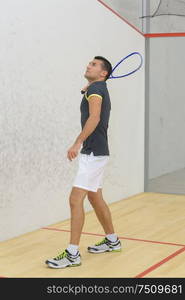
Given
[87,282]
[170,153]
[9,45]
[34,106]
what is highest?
[9,45]

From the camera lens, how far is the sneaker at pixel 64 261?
10.1ft

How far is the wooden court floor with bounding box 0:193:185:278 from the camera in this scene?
3.02m

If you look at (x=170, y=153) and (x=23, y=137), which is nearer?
(x=23, y=137)

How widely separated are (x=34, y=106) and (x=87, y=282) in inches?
53.2

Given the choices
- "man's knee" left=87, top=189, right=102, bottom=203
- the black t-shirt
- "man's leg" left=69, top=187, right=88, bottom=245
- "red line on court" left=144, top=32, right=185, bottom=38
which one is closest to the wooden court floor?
"man's leg" left=69, top=187, right=88, bottom=245

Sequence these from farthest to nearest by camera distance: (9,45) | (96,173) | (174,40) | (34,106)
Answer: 1. (174,40)
2. (34,106)
3. (9,45)
4. (96,173)

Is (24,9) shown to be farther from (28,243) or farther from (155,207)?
(155,207)

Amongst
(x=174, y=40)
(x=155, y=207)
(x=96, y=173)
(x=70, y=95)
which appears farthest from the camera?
(x=174, y=40)

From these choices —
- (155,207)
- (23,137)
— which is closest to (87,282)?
(23,137)

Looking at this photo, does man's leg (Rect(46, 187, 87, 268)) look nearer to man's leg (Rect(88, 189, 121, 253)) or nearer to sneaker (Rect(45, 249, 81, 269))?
sneaker (Rect(45, 249, 81, 269))

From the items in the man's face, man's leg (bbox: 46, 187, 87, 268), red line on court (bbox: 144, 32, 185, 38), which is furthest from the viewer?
red line on court (bbox: 144, 32, 185, 38)

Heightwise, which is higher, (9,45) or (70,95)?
(9,45)

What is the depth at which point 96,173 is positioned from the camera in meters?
3.19

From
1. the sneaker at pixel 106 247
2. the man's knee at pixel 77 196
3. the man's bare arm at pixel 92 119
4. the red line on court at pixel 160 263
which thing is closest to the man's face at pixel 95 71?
the man's bare arm at pixel 92 119
